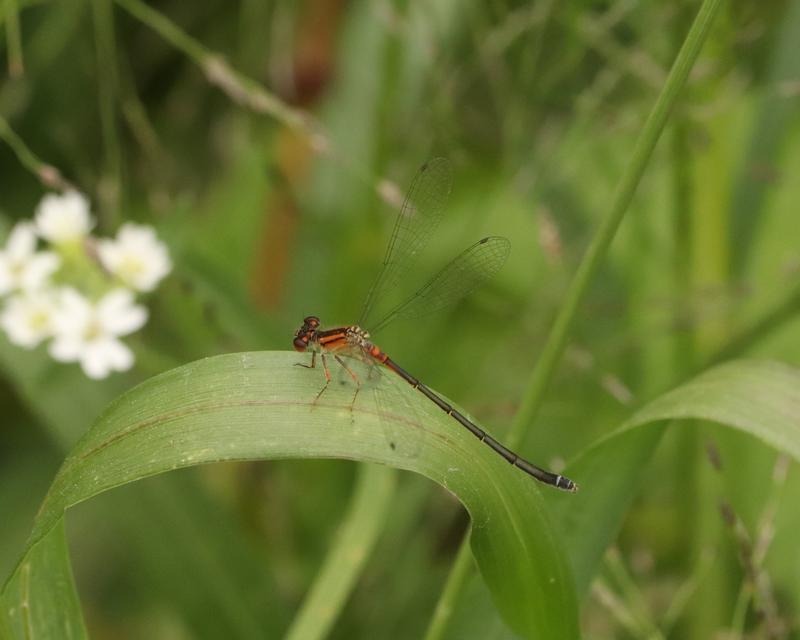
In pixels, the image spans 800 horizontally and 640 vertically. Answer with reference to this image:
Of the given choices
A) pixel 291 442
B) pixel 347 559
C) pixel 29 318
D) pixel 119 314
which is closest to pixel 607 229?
pixel 291 442

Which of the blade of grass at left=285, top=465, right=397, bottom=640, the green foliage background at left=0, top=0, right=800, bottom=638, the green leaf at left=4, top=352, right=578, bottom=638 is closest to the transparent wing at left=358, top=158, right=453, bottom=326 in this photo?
the green foliage background at left=0, top=0, right=800, bottom=638

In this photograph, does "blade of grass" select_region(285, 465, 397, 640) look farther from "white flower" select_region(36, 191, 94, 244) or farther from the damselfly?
"white flower" select_region(36, 191, 94, 244)

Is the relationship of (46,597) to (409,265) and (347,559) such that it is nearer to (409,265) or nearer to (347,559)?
(347,559)

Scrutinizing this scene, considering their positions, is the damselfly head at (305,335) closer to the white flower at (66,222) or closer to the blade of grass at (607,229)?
the blade of grass at (607,229)

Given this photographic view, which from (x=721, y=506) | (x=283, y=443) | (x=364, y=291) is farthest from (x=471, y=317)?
(x=283, y=443)

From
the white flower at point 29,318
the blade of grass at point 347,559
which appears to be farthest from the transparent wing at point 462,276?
the white flower at point 29,318
